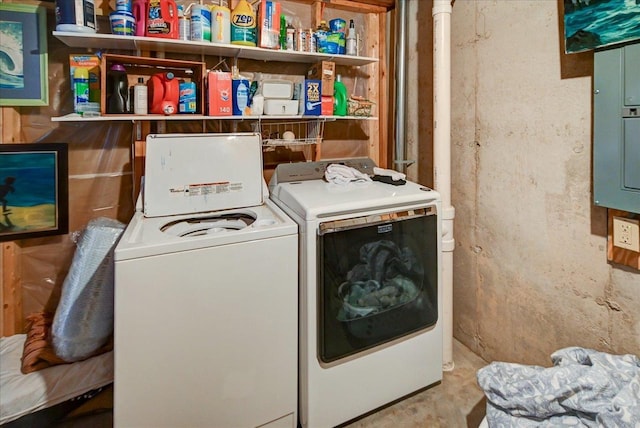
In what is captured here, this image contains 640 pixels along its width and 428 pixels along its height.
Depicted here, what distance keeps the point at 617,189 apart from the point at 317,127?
1538mm

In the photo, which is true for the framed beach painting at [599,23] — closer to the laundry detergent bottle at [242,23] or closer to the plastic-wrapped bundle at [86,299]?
the laundry detergent bottle at [242,23]

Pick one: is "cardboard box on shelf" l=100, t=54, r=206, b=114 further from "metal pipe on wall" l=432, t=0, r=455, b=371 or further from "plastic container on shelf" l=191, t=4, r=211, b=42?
"metal pipe on wall" l=432, t=0, r=455, b=371

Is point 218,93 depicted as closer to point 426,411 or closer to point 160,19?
point 160,19

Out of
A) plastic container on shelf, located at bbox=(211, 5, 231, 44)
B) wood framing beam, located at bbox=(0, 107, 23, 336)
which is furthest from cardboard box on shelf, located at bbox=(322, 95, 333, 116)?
wood framing beam, located at bbox=(0, 107, 23, 336)

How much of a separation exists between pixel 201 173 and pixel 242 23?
0.82 metres

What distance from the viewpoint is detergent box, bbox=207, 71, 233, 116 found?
74.0 inches

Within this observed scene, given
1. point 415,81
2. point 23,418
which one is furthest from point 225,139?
point 23,418

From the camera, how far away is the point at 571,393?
1.29 meters

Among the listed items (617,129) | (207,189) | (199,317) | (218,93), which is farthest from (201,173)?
(617,129)

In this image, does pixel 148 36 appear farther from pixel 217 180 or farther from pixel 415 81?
pixel 415 81

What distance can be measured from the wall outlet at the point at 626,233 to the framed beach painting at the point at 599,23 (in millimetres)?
657

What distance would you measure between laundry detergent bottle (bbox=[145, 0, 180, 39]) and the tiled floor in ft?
5.81

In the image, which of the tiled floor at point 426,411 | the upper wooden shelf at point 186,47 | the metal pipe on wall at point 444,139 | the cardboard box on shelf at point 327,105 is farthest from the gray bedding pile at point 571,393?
the upper wooden shelf at point 186,47

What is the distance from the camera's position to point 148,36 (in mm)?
1734
